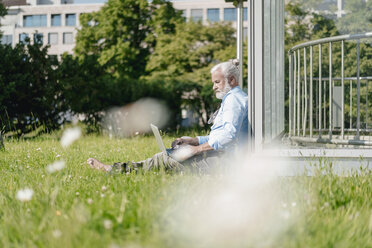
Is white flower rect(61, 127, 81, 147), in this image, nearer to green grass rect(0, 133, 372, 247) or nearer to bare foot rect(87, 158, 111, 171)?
bare foot rect(87, 158, 111, 171)

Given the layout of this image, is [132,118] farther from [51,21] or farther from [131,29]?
[51,21]

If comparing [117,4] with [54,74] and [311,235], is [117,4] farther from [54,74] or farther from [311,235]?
[311,235]

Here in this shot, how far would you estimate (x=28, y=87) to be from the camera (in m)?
12.3

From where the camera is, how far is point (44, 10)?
64625mm

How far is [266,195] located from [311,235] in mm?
617

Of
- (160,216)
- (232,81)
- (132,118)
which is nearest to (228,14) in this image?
(132,118)

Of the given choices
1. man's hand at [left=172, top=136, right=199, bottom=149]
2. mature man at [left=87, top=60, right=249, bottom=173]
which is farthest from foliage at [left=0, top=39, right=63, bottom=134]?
mature man at [left=87, top=60, right=249, bottom=173]

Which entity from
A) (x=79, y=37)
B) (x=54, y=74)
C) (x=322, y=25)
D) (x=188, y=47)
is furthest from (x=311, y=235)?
(x=79, y=37)

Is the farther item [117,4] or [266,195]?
[117,4]

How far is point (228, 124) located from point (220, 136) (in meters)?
0.13

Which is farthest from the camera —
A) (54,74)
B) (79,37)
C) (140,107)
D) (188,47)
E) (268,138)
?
(79,37)

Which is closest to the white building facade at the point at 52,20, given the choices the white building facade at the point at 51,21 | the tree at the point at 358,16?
the white building facade at the point at 51,21

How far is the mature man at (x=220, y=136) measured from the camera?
Answer: 434 cm

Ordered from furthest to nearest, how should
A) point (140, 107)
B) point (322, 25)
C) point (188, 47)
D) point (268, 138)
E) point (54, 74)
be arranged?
point (188, 47) < point (322, 25) < point (140, 107) < point (54, 74) < point (268, 138)
